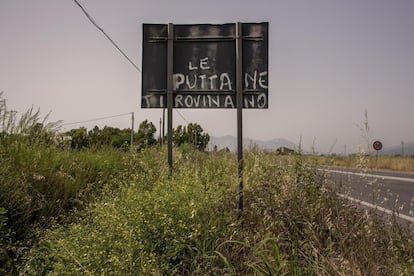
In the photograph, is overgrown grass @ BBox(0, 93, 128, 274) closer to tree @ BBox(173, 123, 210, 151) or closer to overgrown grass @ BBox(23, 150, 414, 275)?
overgrown grass @ BBox(23, 150, 414, 275)

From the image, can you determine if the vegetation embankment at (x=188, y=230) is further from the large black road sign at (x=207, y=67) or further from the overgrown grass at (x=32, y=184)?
the large black road sign at (x=207, y=67)

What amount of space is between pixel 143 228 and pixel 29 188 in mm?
1853

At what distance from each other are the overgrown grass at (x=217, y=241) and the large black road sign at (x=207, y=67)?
1616mm

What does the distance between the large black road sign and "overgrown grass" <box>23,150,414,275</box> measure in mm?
1616

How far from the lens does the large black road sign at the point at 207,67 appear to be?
16.9 ft

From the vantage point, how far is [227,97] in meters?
5.21

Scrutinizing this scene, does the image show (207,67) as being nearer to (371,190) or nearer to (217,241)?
(217,241)

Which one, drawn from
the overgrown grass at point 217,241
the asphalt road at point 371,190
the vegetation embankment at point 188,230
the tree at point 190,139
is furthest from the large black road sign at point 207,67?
the tree at point 190,139

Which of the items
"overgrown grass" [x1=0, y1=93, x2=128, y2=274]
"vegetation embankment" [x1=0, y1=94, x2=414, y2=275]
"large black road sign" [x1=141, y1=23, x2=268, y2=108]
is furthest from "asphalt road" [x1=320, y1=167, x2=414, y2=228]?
"overgrown grass" [x1=0, y1=93, x2=128, y2=274]

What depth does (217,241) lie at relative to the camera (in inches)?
123

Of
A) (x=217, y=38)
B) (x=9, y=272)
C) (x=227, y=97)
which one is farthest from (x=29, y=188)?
(x=217, y=38)

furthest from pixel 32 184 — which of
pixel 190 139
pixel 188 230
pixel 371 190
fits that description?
pixel 190 139

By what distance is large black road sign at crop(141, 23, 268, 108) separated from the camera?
5.14 metres

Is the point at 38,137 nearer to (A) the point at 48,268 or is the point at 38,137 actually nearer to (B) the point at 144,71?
(B) the point at 144,71
